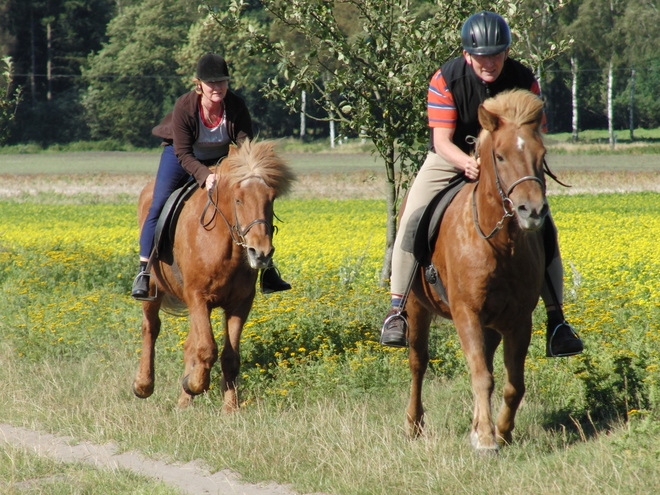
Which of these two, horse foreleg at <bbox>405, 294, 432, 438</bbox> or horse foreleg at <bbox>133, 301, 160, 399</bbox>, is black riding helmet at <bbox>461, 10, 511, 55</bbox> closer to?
horse foreleg at <bbox>405, 294, 432, 438</bbox>

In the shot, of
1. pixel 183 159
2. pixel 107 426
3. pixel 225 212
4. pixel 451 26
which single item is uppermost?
pixel 451 26

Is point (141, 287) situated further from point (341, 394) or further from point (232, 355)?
point (341, 394)

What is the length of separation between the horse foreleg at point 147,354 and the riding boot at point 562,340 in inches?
139

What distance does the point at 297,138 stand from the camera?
263ft

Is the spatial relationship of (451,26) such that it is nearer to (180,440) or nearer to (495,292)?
(495,292)

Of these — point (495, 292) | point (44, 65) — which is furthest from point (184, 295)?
point (44, 65)

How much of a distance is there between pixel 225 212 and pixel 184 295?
0.82m

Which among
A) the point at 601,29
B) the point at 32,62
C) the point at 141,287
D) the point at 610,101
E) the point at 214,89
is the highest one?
the point at 32,62

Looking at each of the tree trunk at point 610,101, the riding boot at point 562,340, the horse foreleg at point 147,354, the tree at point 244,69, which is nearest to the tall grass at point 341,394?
the horse foreleg at point 147,354

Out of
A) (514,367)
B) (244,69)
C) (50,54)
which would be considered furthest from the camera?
(50,54)

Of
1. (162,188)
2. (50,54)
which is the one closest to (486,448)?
(162,188)

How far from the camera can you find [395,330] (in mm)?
6105

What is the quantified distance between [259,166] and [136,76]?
249 ft

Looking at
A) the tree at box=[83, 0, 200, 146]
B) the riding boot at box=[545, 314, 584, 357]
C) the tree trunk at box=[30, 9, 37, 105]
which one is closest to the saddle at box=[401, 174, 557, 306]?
the riding boot at box=[545, 314, 584, 357]
